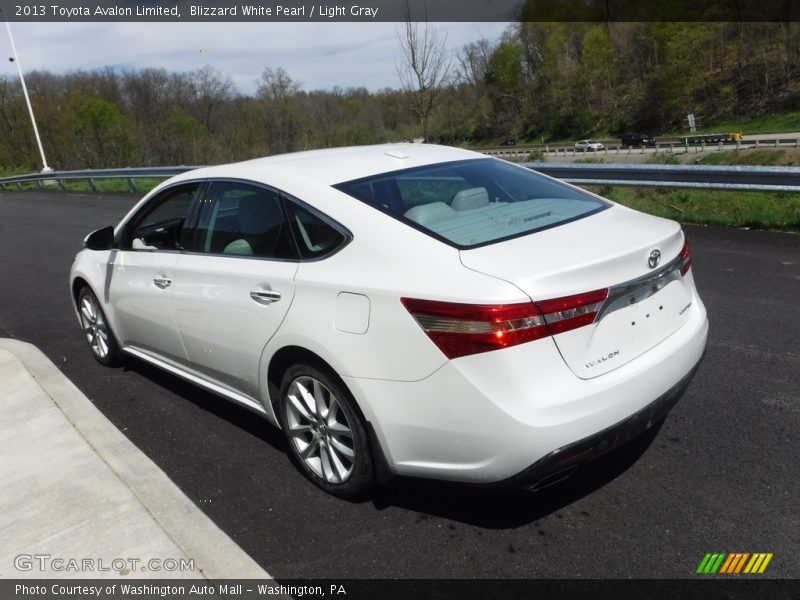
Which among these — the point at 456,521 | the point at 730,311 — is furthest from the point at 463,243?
the point at 730,311

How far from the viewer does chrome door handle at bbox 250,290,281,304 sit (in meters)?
3.34

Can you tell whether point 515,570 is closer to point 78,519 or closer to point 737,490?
point 737,490

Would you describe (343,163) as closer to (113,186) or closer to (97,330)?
(97,330)

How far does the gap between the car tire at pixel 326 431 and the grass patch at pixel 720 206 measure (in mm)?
6664

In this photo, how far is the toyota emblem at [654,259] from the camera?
296 cm

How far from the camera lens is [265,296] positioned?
3.41 meters

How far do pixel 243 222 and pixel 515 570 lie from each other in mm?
2266

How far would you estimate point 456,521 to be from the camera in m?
3.14

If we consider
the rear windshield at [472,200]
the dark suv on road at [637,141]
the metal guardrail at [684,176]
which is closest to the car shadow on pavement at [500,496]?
the rear windshield at [472,200]

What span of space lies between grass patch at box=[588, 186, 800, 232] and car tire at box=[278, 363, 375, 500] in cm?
666

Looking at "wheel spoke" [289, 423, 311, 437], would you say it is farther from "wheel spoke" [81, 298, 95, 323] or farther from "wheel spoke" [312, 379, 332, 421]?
"wheel spoke" [81, 298, 95, 323]

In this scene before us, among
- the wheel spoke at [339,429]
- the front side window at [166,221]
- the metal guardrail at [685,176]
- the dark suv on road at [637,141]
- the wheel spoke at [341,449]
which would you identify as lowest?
the dark suv on road at [637,141]

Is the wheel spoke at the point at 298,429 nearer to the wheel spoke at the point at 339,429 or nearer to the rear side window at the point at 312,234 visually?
the wheel spoke at the point at 339,429

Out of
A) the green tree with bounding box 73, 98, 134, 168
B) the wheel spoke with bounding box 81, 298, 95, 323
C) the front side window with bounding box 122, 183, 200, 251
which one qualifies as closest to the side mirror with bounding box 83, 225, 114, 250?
the front side window with bounding box 122, 183, 200, 251
